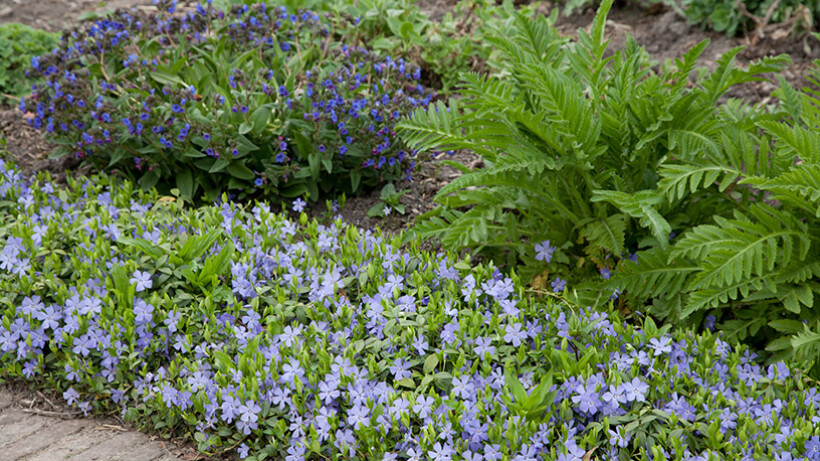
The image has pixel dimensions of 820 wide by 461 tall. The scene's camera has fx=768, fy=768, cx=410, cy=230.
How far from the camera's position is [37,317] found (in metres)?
3.27

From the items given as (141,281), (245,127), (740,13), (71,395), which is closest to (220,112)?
(245,127)

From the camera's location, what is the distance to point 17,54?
590 cm

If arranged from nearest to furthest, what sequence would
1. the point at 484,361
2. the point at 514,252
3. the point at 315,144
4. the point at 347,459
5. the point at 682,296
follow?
the point at 347,459 → the point at 484,361 → the point at 682,296 → the point at 514,252 → the point at 315,144

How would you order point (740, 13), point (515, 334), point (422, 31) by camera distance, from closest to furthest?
point (515, 334) < point (740, 13) < point (422, 31)

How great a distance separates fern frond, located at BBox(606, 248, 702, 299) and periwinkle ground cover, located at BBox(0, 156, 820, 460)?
0.62 ft

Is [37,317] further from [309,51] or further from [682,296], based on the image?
[682,296]

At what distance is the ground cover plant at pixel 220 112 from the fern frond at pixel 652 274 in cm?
161

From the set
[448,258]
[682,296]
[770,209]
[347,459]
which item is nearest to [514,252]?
[448,258]

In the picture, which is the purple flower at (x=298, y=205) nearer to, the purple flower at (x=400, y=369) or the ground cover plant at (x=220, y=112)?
the ground cover plant at (x=220, y=112)

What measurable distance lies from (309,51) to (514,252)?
2.08m

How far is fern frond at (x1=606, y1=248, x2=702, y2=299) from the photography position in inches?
128

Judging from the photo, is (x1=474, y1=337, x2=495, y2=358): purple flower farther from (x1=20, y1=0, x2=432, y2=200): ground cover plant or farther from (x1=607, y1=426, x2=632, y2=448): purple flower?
(x1=20, y1=0, x2=432, y2=200): ground cover plant

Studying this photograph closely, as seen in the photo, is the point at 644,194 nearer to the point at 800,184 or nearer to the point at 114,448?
the point at 800,184

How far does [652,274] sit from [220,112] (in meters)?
2.59
